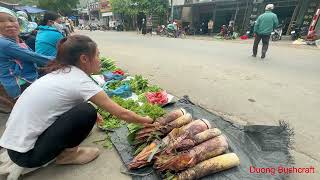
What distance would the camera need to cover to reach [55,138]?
2320 millimetres

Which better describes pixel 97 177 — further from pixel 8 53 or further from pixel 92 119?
pixel 8 53

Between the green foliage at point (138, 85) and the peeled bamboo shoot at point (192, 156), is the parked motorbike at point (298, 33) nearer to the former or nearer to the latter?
the green foliage at point (138, 85)

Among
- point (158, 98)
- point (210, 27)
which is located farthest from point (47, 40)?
point (210, 27)

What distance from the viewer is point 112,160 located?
2926 millimetres

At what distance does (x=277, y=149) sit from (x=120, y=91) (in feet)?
8.93

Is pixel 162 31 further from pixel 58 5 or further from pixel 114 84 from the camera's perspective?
pixel 58 5

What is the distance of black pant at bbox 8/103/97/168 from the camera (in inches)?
91.1

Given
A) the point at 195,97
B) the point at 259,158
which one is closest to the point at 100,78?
the point at 195,97

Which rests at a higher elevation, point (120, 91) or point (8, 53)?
point (8, 53)

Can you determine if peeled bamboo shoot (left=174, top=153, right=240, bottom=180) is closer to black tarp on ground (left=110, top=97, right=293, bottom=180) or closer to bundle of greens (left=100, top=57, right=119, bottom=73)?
black tarp on ground (left=110, top=97, right=293, bottom=180)

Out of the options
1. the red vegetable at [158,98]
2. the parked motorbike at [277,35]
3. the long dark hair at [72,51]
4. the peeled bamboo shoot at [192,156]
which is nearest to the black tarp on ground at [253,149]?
the peeled bamboo shoot at [192,156]

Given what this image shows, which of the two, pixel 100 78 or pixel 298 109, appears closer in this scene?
pixel 298 109

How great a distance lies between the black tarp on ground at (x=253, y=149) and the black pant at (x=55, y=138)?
71 cm

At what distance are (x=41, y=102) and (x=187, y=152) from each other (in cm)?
133
